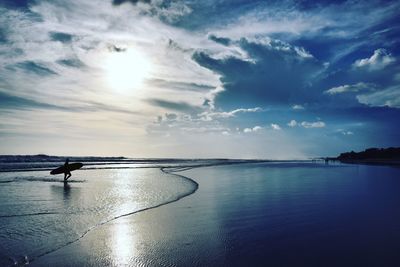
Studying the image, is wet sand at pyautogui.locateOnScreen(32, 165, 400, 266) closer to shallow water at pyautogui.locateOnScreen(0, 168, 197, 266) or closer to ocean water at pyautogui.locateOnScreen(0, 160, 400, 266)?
ocean water at pyautogui.locateOnScreen(0, 160, 400, 266)

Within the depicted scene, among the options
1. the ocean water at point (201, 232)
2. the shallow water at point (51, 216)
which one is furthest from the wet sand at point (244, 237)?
the shallow water at point (51, 216)

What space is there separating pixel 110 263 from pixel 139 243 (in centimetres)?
167

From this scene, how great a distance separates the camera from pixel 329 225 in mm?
11273

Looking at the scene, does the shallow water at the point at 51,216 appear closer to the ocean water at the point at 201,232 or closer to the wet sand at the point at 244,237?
the ocean water at the point at 201,232

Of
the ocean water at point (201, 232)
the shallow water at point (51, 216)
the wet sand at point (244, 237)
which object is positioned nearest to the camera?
the wet sand at point (244, 237)

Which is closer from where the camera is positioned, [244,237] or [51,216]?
[244,237]

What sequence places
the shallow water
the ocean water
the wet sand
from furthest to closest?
the shallow water → the ocean water → the wet sand

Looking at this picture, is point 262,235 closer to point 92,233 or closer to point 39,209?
point 92,233

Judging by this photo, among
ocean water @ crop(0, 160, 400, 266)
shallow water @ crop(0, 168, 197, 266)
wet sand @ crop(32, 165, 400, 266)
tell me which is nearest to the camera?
wet sand @ crop(32, 165, 400, 266)

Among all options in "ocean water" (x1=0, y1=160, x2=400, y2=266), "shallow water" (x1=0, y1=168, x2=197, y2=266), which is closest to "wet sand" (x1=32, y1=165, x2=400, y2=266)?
"ocean water" (x1=0, y1=160, x2=400, y2=266)

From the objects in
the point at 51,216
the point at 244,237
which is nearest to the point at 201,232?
the point at 244,237

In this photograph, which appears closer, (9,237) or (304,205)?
(9,237)

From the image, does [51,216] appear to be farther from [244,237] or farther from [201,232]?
[244,237]

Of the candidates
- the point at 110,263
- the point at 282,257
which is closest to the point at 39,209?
the point at 110,263
